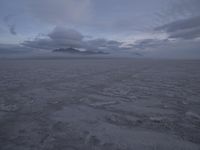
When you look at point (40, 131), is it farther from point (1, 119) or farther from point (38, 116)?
point (1, 119)

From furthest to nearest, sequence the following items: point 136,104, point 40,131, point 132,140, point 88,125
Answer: point 136,104 < point 88,125 < point 40,131 < point 132,140

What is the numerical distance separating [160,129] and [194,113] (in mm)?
1412

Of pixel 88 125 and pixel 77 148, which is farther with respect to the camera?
pixel 88 125

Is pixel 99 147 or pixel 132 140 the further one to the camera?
pixel 132 140

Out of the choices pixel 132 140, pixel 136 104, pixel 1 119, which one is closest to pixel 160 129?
pixel 132 140

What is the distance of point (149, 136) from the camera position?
2309 millimetres

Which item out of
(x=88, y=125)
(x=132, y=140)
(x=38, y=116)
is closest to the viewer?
(x=132, y=140)

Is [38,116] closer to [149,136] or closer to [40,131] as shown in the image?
[40,131]

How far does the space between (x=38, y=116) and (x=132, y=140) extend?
220 centimetres

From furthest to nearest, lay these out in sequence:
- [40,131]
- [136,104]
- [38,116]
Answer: [136,104] < [38,116] < [40,131]

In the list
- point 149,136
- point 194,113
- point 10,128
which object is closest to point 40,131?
point 10,128

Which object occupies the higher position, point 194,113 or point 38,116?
point 194,113

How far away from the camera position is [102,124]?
Result: 270 cm

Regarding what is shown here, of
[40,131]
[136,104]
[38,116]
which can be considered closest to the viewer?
[40,131]
